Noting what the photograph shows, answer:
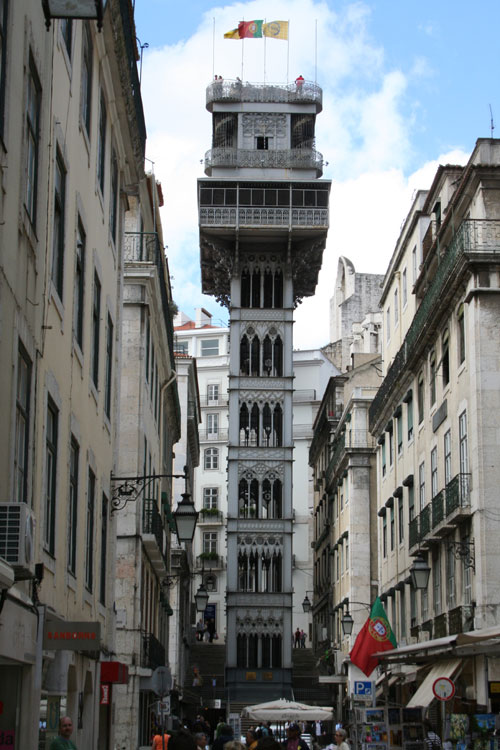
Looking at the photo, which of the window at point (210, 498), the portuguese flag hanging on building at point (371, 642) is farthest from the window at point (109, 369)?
the window at point (210, 498)

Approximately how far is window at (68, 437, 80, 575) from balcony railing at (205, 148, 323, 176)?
51.8m

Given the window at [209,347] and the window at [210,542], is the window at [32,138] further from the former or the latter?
the window at [209,347]

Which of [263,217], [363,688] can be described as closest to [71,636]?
[363,688]

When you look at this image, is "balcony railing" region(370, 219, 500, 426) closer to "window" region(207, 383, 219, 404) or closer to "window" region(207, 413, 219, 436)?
"window" region(207, 413, 219, 436)

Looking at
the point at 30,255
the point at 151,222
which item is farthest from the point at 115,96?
the point at 151,222

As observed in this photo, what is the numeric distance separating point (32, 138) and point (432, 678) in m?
15.4

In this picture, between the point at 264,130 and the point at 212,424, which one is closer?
the point at 264,130

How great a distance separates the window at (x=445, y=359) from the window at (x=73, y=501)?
61.1 ft

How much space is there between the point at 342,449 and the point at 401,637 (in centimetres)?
1850

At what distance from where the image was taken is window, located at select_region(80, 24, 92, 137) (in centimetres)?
1773

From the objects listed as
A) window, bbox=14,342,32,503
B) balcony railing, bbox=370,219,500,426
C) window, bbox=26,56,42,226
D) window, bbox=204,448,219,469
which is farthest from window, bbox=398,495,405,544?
window, bbox=204,448,219,469

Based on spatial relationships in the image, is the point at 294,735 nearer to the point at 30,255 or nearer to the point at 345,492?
the point at 30,255

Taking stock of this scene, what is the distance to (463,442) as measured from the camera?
3173 centimetres

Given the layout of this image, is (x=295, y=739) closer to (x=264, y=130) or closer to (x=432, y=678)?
(x=432, y=678)
